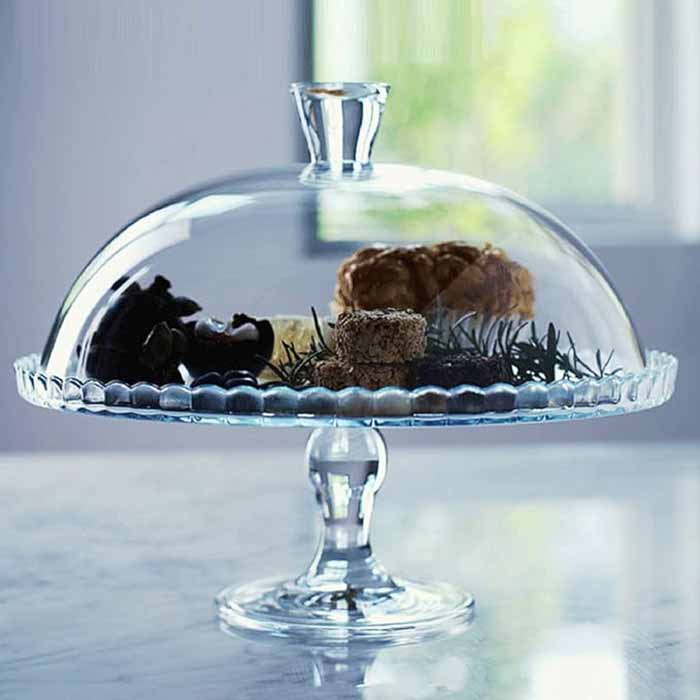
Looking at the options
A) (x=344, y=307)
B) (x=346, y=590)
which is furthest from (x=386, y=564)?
(x=344, y=307)

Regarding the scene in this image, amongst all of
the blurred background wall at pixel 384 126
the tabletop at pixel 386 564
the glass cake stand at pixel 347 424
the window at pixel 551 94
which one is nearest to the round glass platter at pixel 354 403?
the glass cake stand at pixel 347 424

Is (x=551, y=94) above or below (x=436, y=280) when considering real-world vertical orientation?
above

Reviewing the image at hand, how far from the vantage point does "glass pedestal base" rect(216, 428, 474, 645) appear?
3.27 feet

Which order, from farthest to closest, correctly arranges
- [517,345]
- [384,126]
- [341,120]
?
[384,126]
[341,120]
[517,345]

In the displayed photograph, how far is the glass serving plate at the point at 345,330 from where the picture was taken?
0.89m

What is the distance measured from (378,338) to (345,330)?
0.09 ft

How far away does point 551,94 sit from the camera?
316cm

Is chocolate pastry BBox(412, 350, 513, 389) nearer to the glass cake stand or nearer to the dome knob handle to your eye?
the glass cake stand

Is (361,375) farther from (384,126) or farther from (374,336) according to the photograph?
(384,126)

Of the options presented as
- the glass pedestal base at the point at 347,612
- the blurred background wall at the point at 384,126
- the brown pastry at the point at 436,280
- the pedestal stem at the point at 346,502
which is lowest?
the glass pedestal base at the point at 347,612

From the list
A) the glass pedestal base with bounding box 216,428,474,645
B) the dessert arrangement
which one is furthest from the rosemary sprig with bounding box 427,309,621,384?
the glass pedestal base with bounding box 216,428,474,645

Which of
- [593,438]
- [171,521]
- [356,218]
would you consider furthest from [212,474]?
[593,438]

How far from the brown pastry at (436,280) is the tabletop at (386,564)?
201mm

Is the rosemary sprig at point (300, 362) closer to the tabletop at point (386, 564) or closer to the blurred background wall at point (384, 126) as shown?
the tabletop at point (386, 564)
